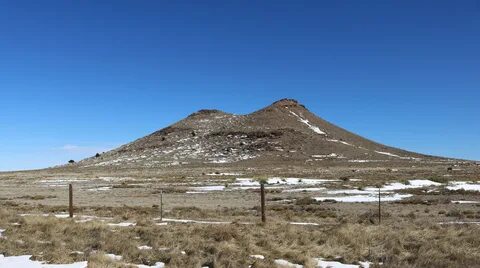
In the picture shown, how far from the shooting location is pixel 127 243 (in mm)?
12531

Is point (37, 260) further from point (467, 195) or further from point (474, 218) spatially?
point (467, 195)

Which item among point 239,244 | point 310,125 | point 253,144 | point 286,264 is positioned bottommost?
point 286,264

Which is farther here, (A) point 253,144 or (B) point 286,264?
(A) point 253,144

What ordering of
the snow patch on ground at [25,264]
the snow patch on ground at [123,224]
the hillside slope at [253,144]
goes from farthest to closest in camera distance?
the hillside slope at [253,144], the snow patch on ground at [123,224], the snow patch on ground at [25,264]

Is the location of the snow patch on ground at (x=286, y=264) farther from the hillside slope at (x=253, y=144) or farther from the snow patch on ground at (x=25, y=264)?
the hillside slope at (x=253, y=144)

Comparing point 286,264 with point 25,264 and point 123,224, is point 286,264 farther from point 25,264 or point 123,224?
point 123,224

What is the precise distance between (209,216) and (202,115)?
178 meters

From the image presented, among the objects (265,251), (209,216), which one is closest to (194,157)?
(209,216)

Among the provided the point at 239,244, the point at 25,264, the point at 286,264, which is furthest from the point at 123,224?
the point at 286,264

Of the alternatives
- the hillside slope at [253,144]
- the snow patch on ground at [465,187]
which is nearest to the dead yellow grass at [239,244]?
the snow patch on ground at [465,187]

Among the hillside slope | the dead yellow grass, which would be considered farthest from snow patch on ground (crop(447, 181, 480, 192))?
the hillside slope

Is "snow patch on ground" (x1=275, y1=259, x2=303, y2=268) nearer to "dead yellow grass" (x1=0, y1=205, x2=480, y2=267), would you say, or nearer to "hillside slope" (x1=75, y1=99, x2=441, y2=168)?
"dead yellow grass" (x1=0, y1=205, x2=480, y2=267)

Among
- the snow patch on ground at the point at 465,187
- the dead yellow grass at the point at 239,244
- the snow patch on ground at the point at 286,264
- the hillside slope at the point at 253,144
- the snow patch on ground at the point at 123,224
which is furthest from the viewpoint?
the hillside slope at the point at 253,144

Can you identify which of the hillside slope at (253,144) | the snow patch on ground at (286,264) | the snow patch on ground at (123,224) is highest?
the hillside slope at (253,144)
